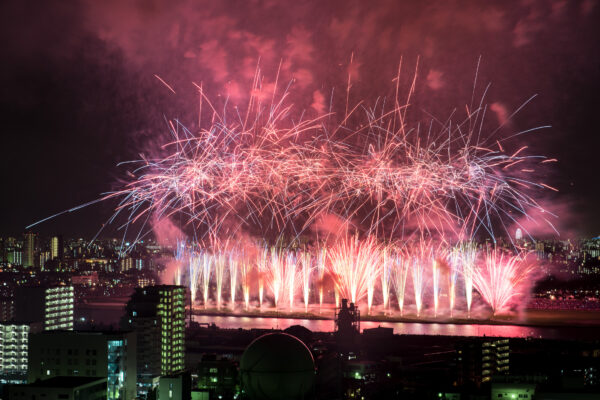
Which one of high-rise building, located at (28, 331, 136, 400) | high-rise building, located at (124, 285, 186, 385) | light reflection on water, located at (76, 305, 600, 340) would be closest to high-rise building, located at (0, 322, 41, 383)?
high-rise building, located at (124, 285, 186, 385)

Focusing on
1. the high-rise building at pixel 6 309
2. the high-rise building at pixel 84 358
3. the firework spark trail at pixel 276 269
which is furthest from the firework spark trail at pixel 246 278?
the high-rise building at pixel 84 358

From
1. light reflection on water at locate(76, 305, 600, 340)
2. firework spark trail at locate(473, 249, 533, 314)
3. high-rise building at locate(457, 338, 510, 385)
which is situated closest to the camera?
high-rise building at locate(457, 338, 510, 385)

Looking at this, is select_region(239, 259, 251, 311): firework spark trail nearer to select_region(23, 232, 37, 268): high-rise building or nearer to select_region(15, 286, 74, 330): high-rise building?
select_region(15, 286, 74, 330): high-rise building

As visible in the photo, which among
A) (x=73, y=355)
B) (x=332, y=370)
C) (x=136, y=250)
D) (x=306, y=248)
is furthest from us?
(x=136, y=250)

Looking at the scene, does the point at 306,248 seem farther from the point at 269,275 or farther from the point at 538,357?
the point at 538,357

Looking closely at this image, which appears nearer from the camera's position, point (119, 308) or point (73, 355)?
point (73, 355)

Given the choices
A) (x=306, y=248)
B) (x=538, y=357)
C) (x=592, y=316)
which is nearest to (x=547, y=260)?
(x=592, y=316)

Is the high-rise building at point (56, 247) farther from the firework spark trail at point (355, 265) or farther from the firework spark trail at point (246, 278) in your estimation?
the firework spark trail at point (355, 265)
